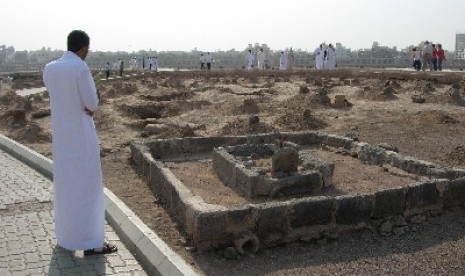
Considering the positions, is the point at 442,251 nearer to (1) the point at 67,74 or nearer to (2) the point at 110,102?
(1) the point at 67,74

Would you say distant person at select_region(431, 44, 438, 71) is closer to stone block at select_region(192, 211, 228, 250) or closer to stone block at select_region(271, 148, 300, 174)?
stone block at select_region(271, 148, 300, 174)

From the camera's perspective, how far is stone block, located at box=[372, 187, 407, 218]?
251 inches

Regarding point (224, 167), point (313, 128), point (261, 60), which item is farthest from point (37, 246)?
point (261, 60)

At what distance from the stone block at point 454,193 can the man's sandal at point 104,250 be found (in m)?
4.35

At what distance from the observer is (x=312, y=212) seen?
19.7ft

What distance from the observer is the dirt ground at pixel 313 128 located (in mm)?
5414

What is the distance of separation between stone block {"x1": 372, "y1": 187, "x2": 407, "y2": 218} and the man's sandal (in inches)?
126

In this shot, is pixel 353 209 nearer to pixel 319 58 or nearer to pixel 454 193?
pixel 454 193

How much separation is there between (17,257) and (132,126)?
9.28 metres

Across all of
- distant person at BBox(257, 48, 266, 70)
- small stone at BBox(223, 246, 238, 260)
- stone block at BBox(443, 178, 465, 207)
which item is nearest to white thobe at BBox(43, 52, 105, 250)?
small stone at BBox(223, 246, 238, 260)

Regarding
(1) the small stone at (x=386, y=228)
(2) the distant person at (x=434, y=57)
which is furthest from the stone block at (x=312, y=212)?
(2) the distant person at (x=434, y=57)

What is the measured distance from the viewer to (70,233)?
5.30m

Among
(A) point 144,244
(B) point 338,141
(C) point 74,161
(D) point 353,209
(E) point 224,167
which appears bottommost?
(A) point 144,244

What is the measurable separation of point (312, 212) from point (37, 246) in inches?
123
